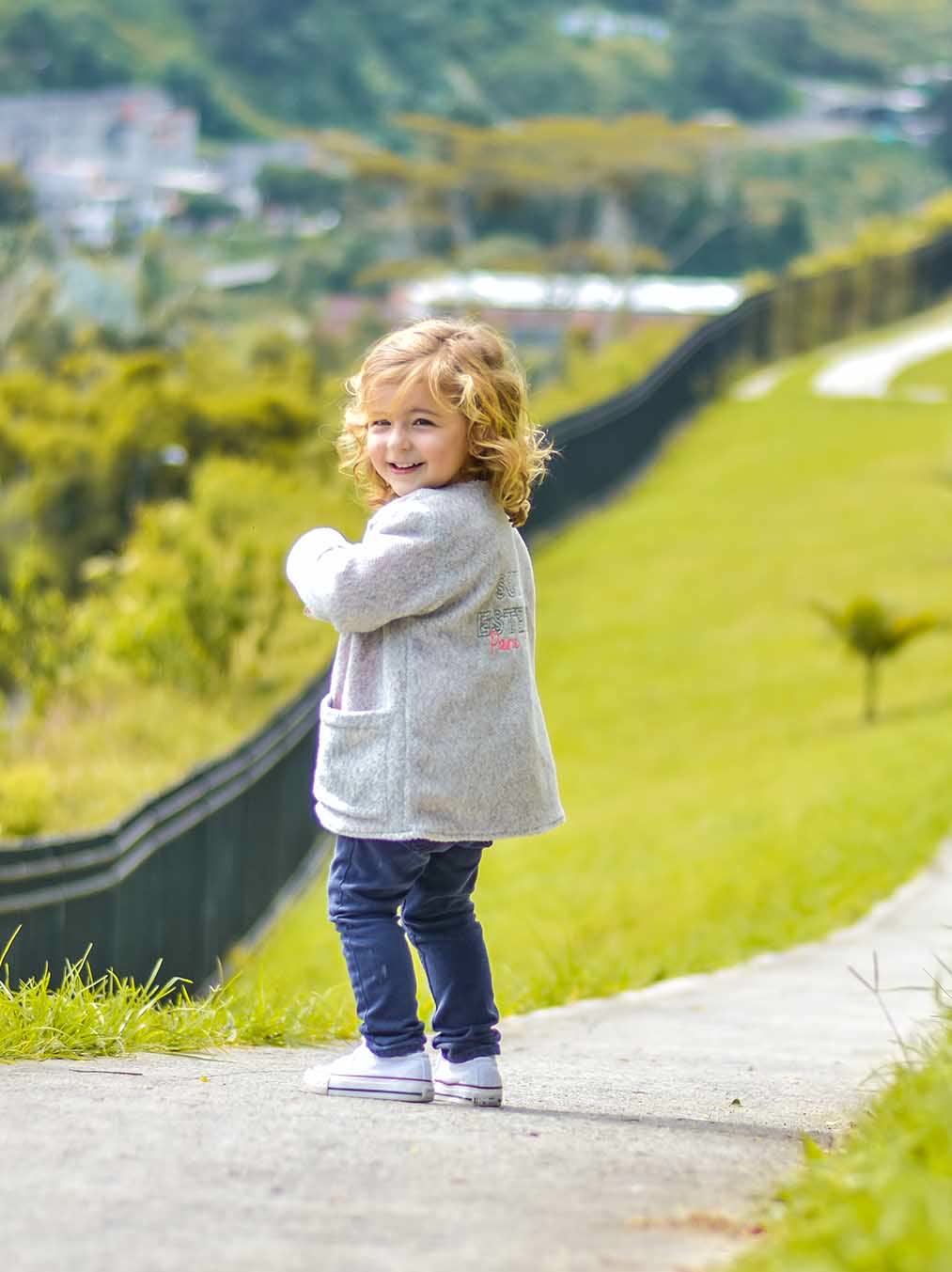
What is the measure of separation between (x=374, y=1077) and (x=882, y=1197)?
1658 mm

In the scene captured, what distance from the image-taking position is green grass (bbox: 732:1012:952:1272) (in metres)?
1.96

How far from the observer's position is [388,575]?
357cm

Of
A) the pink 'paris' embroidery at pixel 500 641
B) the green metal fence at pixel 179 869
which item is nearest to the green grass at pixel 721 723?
the green metal fence at pixel 179 869

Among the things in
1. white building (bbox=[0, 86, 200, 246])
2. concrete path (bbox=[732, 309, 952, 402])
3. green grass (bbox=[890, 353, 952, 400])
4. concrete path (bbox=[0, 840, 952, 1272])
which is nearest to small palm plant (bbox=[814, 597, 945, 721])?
concrete path (bbox=[0, 840, 952, 1272])

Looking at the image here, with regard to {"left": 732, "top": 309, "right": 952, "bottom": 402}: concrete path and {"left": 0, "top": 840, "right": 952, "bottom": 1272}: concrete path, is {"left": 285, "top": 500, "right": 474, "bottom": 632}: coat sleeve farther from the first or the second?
{"left": 732, "top": 309, "right": 952, "bottom": 402}: concrete path

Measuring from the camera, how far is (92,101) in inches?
4097

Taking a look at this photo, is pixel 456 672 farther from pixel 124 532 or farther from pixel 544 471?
pixel 124 532

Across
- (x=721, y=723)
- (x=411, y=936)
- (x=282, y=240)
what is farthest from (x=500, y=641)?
(x=282, y=240)

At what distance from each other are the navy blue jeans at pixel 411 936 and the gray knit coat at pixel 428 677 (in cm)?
9

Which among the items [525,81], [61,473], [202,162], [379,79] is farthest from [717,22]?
[61,473]

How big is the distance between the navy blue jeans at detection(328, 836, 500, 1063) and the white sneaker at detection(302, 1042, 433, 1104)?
21 millimetres

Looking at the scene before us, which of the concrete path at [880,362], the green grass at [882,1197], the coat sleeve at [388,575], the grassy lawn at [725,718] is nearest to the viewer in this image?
the green grass at [882,1197]

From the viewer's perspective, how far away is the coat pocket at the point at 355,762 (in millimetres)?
3604

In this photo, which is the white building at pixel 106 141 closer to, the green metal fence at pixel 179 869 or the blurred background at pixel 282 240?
the blurred background at pixel 282 240
